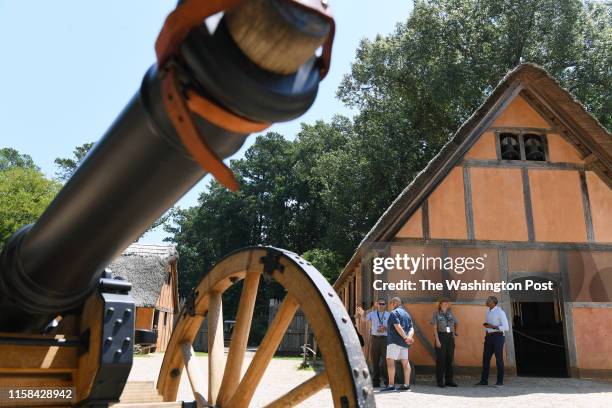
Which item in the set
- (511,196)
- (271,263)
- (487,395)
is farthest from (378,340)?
(271,263)

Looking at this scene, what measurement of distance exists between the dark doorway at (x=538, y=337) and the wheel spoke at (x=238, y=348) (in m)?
10.7

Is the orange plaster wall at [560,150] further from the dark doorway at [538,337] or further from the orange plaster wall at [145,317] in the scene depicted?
the orange plaster wall at [145,317]

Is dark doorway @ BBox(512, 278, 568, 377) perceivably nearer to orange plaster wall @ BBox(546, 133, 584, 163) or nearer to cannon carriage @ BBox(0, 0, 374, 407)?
orange plaster wall @ BBox(546, 133, 584, 163)

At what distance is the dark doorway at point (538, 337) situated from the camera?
1226 centimetres

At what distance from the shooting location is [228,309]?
35.3m

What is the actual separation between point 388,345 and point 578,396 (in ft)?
8.67

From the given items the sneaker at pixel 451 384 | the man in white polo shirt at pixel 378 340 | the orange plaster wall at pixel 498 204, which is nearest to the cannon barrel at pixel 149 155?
the man in white polo shirt at pixel 378 340

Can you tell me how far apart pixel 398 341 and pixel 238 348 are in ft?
18.6

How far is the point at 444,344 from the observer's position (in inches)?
339

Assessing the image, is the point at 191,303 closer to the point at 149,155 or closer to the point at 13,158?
the point at 149,155

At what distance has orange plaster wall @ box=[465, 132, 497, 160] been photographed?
407 inches

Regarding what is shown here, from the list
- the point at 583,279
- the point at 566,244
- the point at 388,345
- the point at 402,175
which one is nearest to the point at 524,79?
the point at 566,244

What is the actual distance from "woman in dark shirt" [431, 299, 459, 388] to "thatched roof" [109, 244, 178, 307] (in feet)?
48.1

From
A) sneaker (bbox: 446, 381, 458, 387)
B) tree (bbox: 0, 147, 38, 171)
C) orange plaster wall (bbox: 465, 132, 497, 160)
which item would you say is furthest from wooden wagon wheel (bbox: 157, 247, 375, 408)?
tree (bbox: 0, 147, 38, 171)
